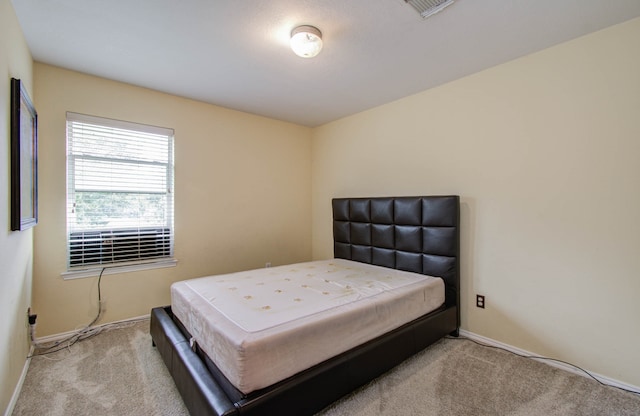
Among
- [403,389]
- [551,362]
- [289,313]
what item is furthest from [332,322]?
[551,362]

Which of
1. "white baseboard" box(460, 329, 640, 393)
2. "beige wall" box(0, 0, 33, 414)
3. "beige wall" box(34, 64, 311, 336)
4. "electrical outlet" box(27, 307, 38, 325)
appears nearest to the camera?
"beige wall" box(0, 0, 33, 414)

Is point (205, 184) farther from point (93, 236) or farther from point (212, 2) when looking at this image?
point (212, 2)

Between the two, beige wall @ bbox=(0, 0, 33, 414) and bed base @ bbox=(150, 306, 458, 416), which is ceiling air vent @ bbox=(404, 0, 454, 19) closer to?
bed base @ bbox=(150, 306, 458, 416)

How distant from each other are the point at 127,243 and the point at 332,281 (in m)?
2.15

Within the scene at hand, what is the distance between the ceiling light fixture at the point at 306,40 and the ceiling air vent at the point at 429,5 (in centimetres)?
61

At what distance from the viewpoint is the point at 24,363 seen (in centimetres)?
207

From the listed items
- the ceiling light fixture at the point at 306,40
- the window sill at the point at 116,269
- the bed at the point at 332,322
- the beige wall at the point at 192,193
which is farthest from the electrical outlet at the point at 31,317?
the ceiling light fixture at the point at 306,40

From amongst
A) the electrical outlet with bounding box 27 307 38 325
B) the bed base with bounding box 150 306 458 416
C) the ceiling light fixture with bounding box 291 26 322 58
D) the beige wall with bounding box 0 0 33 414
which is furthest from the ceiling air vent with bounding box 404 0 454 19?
the electrical outlet with bounding box 27 307 38 325

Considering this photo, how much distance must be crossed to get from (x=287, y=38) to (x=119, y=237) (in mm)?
2494

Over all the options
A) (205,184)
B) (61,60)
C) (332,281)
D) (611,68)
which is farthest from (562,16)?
(61,60)

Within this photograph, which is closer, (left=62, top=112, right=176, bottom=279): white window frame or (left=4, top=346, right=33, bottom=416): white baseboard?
(left=4, top=346, right=33, bottom=416): white baseboard

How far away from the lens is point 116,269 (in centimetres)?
285

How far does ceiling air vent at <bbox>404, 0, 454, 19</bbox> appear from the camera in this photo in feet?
5.62

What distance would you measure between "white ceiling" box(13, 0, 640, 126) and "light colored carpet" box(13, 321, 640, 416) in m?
2.45
